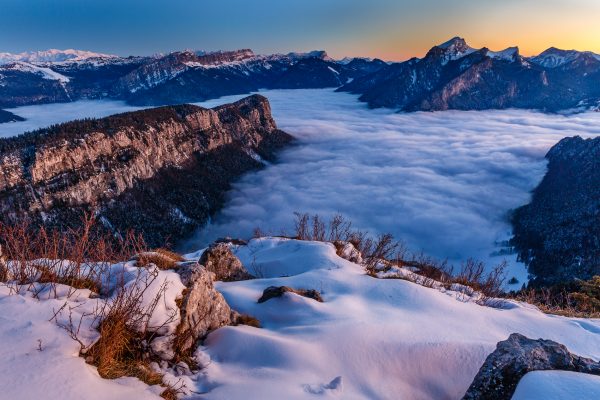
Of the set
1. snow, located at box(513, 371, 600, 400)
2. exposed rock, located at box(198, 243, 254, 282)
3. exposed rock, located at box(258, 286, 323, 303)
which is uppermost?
snow, located at box(513, 371, 600, 400)

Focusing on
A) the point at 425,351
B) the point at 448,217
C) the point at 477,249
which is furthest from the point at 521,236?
the point at 425,351

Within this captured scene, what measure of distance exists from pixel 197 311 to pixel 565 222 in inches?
6194

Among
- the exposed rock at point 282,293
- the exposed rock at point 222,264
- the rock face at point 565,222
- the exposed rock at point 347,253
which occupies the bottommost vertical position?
the rock face at point 565,222

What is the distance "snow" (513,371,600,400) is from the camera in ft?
14.2

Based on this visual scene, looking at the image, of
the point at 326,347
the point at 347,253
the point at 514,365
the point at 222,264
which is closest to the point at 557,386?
the point at 514,365

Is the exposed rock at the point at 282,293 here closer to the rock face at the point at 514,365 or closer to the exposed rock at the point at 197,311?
the exposed rock at the point at 197,311

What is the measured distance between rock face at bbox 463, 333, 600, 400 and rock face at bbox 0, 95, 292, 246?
399 ft

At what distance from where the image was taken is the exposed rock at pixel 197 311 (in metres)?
6.79

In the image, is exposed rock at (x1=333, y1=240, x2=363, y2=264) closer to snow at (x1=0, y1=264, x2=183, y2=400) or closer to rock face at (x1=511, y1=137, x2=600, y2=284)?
snow at (x1=0, y1=264, x2=183, y2=400)

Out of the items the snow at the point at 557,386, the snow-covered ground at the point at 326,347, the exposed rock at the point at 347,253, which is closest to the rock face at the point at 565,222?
the exposed rock at the point at 347,253

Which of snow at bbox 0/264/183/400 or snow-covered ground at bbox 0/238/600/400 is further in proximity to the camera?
snow-covered ground at bbox 0/238/600/400

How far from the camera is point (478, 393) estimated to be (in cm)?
542

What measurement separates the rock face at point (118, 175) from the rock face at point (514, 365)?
12170 cm

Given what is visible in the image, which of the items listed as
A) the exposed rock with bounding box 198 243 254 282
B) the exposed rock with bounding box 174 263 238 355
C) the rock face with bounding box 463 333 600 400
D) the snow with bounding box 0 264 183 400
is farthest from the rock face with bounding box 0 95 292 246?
the rock face with bounding box 463 333 600 400
